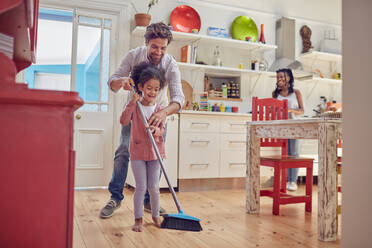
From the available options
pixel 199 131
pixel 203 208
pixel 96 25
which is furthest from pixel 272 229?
pixel 96 25

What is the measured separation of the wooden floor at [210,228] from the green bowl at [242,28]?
7.43 feet

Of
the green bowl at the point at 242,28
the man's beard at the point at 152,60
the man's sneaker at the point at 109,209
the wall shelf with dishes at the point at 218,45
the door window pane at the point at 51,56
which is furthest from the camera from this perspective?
the door window pane at the point at 51,56

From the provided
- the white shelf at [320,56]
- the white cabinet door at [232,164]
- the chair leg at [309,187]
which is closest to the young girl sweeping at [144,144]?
the chair leg at [309,187]

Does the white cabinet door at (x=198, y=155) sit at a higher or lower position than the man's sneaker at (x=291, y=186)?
higher

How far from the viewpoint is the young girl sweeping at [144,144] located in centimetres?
187

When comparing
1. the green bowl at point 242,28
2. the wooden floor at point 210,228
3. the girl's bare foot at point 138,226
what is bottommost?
the wooden floor at point 210,228

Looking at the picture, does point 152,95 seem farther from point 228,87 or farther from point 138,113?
point 228,87

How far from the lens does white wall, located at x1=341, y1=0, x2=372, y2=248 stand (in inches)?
49.1

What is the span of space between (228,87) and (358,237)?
3.06 m

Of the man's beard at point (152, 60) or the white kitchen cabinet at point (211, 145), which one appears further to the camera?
the white kitchen cabinet at point (211, 145)

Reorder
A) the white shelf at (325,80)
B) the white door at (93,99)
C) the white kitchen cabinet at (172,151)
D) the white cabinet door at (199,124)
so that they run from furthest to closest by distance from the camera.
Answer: the white shelf at (325,80), the white door at (93,99), the white cabinet door at (199,124), the white kitchen cabinet at (172,151)

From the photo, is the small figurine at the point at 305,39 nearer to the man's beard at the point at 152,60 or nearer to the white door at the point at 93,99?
the white door at the point at 93,99

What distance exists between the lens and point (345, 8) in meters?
1.35

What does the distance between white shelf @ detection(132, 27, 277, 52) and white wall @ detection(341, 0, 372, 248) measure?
8.33ft
